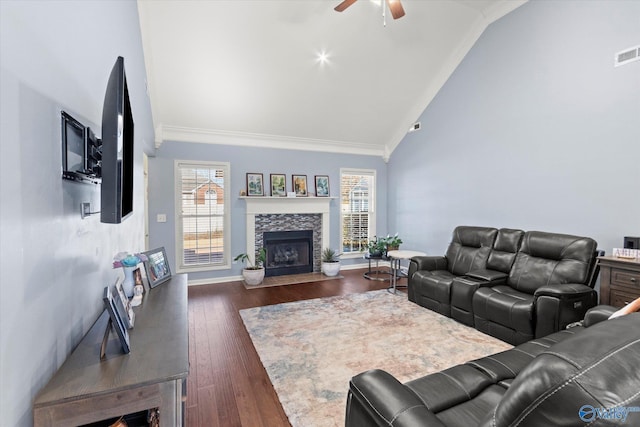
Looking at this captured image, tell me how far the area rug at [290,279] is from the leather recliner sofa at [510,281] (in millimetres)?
1951

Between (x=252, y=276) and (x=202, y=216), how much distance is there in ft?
4.62

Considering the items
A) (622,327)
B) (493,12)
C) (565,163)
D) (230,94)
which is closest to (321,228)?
(230,94)

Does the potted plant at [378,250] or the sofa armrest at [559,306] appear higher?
the potted plant at [378,250]

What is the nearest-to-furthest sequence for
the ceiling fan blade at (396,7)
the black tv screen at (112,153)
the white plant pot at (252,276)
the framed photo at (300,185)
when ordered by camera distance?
the black tv screen at (112,153)
the ceiling fan blade at (396,7)
the white plant pot at (252,276)
the framed photo at (300,185)

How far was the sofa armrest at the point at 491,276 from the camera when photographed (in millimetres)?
3336

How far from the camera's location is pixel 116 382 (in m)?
1.02

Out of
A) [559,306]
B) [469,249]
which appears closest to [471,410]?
[559,306]

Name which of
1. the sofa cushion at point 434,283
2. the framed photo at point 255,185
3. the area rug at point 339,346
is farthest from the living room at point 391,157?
the area rug at point 339,346

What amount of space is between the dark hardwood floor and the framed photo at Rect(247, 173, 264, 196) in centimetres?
179

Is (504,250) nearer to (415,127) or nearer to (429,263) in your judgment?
(429,263)

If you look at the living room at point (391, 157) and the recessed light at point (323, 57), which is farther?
the recessed light at point (323, 57)

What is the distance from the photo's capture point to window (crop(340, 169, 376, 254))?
6.39 metres

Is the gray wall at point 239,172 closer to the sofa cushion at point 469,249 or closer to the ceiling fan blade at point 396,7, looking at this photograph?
the sofa cushion at point 469,249

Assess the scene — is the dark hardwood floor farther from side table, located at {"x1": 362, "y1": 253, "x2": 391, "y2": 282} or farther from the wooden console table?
the wooden console table
